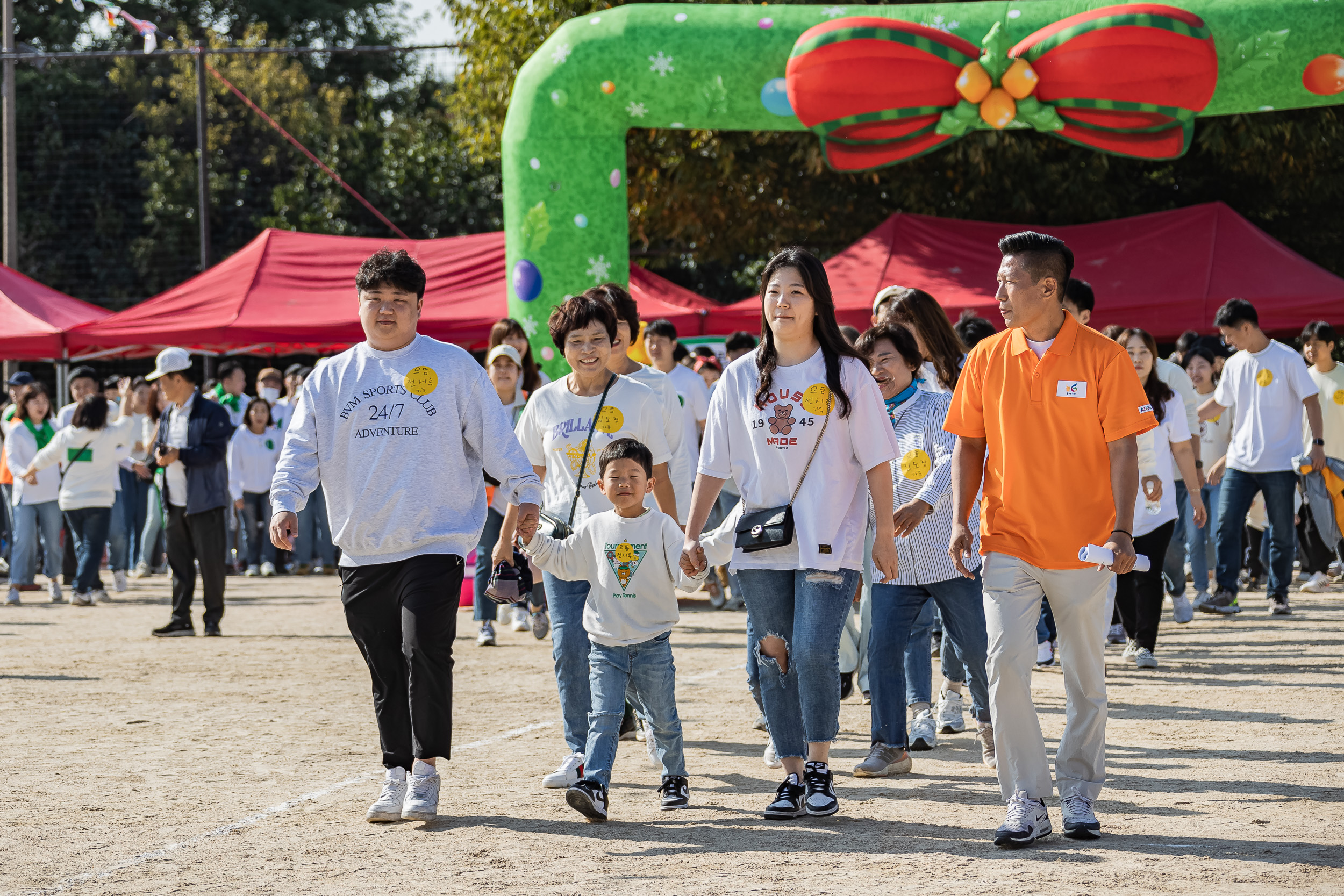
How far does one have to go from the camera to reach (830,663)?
491 cm

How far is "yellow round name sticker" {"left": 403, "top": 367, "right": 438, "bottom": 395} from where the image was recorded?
5141 millimetres

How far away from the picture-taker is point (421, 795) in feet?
16.7

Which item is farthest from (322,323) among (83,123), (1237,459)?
(83,123)

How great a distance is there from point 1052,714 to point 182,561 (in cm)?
647

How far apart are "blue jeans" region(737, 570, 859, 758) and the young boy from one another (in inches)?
14.6

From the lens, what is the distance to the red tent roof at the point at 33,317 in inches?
642

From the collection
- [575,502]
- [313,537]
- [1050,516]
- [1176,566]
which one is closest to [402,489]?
[575,502]

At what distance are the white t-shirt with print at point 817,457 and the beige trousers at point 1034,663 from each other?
1.66ft

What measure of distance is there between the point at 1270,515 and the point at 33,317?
1308cm

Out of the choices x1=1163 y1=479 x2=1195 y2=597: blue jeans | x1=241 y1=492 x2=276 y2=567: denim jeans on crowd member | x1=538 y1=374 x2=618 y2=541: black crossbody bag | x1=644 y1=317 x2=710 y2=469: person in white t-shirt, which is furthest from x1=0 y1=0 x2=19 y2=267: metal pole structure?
x1=538 y1=374 x2=618 y2=541: black crossbody bag

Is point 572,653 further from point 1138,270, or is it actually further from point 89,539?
point 1138,270

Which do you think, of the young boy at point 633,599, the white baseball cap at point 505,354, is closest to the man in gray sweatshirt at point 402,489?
the young boy at point 633,599

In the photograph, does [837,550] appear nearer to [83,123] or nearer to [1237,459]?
[1237,459]

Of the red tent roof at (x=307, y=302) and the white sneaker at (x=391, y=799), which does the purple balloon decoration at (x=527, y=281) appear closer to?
the red tent roof at (x=307, y=302)
